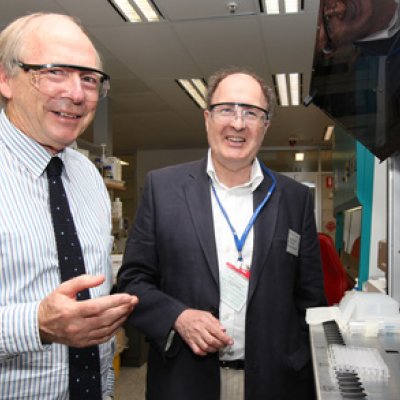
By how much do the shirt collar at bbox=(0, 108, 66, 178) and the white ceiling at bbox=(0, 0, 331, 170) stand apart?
3.05 metres

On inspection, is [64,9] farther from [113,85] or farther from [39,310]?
[39,310]

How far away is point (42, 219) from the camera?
1.34 meters

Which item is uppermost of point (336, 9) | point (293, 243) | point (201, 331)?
point (336, 9)

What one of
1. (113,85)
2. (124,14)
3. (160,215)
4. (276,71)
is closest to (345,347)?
(160,215)

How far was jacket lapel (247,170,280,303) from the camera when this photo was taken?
1.73m

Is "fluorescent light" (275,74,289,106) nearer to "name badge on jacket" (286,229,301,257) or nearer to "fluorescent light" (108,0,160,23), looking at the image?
"fluorescent light" (108,0,160,23)

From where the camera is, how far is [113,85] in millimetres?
6574

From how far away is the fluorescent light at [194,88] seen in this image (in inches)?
253

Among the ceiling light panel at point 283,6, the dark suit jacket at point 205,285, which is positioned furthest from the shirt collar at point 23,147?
the ceiling light panel at point 283,6

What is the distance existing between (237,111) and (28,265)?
0.94 metres

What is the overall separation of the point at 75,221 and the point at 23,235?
22 centimetres

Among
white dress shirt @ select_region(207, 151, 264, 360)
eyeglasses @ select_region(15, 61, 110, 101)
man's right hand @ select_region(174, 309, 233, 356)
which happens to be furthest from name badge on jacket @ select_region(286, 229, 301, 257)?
eyeglasses @ select_region(15, 61, 110, 101)

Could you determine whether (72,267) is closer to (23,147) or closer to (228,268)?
(23,147)

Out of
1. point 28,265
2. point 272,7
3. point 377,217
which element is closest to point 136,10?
point 272,7
